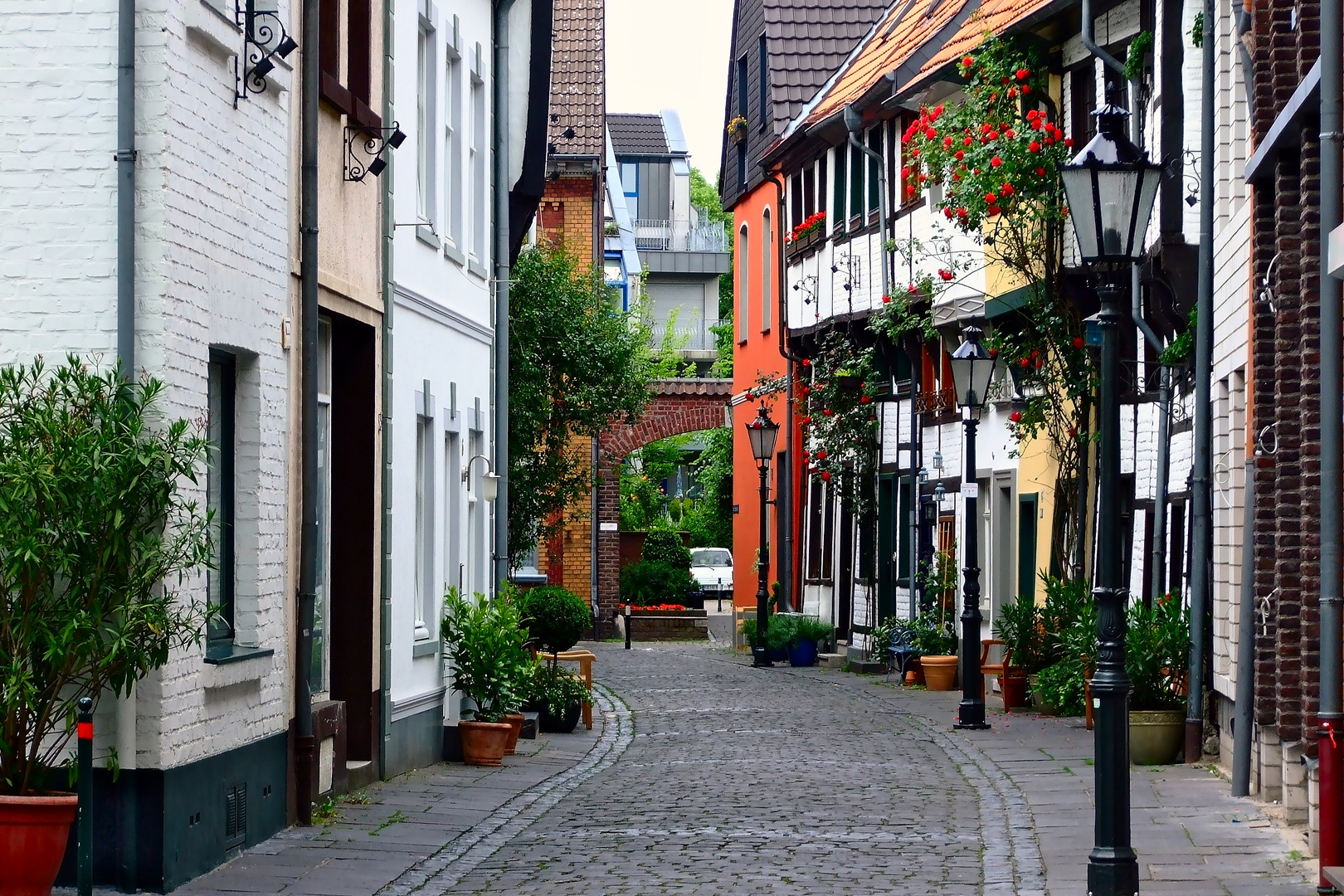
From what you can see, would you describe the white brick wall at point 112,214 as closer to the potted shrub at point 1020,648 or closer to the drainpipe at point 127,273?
the drainpipe at point 127,273

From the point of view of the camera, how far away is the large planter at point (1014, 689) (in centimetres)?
Answer: 2002

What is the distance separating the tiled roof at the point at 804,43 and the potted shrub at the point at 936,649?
1150 cm

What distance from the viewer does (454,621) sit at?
1587cm

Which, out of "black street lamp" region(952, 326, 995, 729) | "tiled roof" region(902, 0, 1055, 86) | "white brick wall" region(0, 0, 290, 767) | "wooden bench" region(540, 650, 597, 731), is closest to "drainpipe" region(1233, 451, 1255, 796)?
"black street lamp" region(952, 326, 995, 729)

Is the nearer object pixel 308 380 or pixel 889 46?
pixel 308 380

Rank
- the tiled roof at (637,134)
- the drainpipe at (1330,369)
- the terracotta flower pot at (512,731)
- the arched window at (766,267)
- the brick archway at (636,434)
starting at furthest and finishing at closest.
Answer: the tiled roof at (637,134), the brick archway at (636,434), the arched window at (766,267), the terracotta flower pot at (512,731), the drainpipe at (1330,369)

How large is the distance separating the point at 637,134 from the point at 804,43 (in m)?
38.1

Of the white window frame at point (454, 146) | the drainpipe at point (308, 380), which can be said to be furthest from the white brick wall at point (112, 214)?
the white window frame at point (454, 146)

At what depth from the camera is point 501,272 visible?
18.8m

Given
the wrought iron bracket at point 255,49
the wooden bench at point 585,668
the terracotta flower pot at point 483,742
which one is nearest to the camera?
the wrought iron bracket at point 255,49

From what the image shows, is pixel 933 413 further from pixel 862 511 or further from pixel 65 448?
pixel 65 448

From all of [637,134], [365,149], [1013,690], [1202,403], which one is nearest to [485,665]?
[365,149]

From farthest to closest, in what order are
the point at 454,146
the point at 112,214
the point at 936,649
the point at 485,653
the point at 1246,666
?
the point at 936,649 < the point at 454,146 < the point at 485,653 < the point at 1246,666 < the point at 112,214

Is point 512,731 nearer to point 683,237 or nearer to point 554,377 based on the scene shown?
point 554,377
